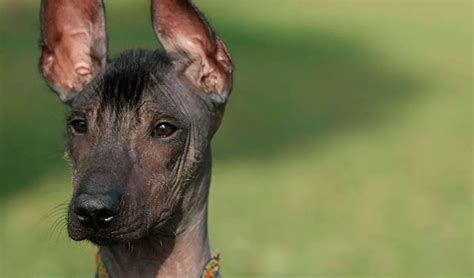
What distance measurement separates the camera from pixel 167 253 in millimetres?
6281

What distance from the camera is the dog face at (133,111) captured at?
587 cm

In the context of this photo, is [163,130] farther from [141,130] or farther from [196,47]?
[196,47]

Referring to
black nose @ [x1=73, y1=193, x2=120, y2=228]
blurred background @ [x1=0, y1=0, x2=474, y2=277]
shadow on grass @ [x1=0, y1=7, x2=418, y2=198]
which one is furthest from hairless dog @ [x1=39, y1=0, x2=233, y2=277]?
shadow on grass @ [x1=0, y1=7, x2=418, y2=198]

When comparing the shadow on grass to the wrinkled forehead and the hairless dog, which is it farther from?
the wrinkled forehead

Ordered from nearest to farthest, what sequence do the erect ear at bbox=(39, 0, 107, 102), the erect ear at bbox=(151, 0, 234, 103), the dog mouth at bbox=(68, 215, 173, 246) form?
the dog mouth at bbox=(68, 215, 173, 246) < the erect ear at bbox=(151, 0, 234, 103) < the erect ear at bbox=(39, 0, 107, 102)

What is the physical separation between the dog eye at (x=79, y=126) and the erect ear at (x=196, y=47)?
56 cm

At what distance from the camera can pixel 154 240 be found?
6.26m

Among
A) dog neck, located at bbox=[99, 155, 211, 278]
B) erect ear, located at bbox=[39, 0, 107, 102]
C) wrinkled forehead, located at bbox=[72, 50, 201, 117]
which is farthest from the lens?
erect ear, located at bbox=[39, 0, 107, 102]

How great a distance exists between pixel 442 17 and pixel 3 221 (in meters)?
20.7

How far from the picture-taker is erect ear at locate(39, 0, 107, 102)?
21.4ft

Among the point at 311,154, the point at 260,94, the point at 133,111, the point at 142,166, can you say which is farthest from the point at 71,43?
the point at 260,94

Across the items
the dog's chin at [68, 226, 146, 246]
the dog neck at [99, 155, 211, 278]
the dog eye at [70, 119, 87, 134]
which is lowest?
the dog neck at [99, 155, 211, 278]

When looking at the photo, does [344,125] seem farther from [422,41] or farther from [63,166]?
[422,41]

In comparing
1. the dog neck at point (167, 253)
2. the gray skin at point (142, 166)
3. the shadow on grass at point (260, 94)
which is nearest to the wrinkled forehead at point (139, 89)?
the gray skin at point (142, 166)
